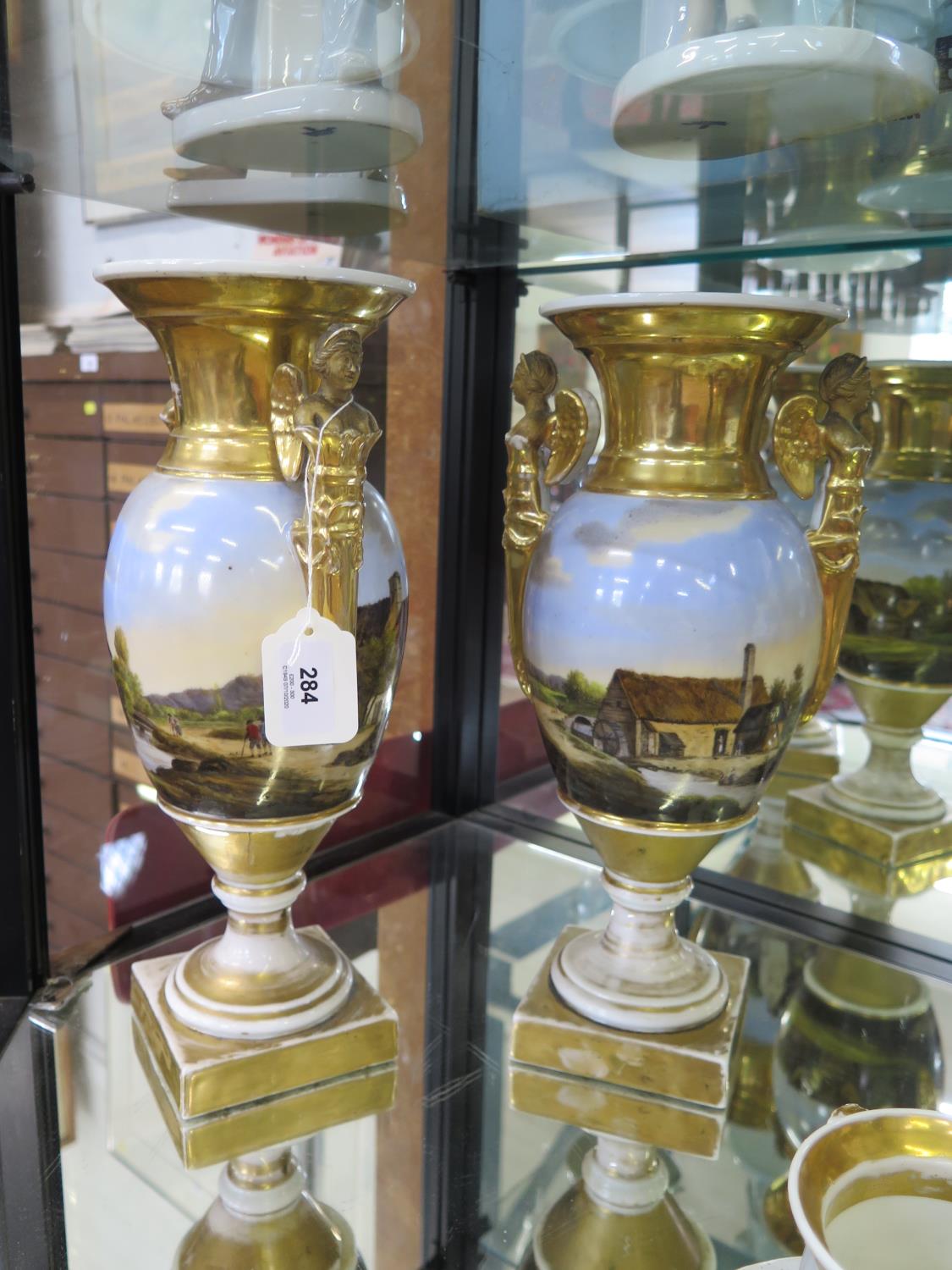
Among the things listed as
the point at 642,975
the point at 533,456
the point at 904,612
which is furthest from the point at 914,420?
the point at 642,975

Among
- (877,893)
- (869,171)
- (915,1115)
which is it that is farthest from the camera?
(877,893)

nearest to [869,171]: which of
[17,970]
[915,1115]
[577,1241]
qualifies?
[915,1115]

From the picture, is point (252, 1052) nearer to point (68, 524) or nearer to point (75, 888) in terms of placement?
point (75, 888)

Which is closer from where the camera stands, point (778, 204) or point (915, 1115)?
point (915, 1115)

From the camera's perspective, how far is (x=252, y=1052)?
652 millimetres

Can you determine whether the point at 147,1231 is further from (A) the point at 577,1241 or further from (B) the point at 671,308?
(B) the point at 671,308

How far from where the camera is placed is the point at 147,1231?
0.59 metres

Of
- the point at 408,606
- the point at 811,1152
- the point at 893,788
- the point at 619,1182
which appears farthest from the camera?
the point at 893,788

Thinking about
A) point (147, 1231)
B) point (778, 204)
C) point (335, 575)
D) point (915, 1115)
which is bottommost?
point (147, 1231)

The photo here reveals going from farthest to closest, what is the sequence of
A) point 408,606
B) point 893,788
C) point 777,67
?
point 893,788, point 408,606, point 777,67

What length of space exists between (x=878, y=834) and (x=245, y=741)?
600mm

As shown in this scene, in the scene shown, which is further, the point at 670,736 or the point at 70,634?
the point at 70,634

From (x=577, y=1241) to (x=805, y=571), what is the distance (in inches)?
15.2

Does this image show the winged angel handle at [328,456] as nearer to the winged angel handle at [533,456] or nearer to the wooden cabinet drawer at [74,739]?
the winged angel handle at [533,456]
